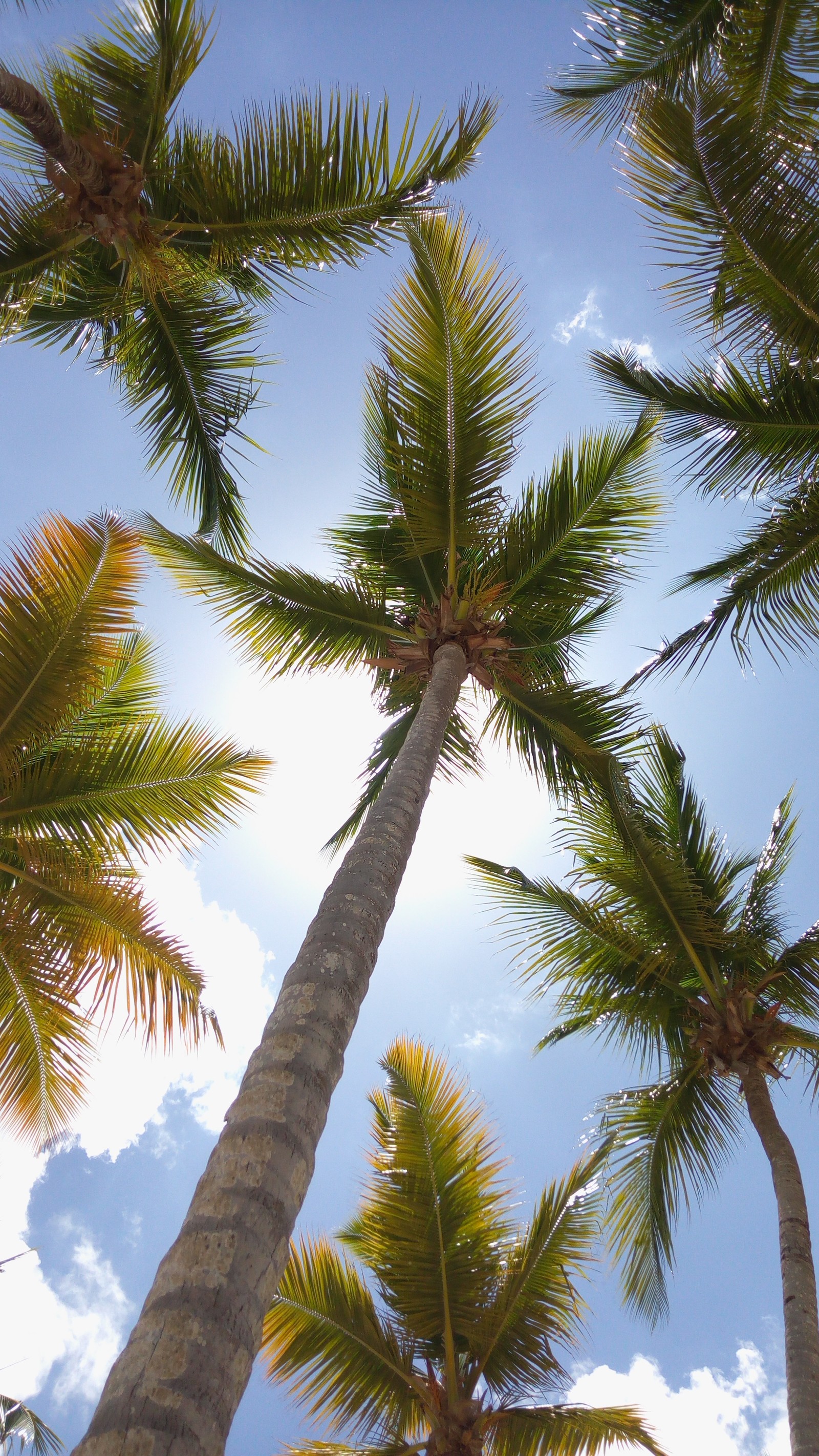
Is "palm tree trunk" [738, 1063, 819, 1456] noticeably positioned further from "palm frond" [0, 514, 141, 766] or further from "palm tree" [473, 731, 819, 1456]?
"palm frond" [0, 514, 141, 766]

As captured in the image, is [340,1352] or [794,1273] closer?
[794,1273]

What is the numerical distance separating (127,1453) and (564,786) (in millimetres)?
7159

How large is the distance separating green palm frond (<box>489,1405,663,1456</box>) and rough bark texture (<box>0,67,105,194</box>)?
9.63 meters

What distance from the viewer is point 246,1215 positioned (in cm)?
255

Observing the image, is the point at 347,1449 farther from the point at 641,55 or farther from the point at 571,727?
the point at 641,55

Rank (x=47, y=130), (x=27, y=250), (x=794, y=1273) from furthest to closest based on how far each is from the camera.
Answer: (x=27, y=250) < (x=794, y=1273) < (x=47, y=130)

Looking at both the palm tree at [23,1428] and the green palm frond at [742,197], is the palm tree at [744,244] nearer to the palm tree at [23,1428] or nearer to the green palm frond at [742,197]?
the green palm frond at [742,197]

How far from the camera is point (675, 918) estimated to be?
8.13 meters

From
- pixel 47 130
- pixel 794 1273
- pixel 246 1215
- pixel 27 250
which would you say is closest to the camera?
pixel 246 1215

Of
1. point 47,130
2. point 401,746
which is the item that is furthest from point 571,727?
point 47,130

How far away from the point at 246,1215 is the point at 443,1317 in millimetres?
5821

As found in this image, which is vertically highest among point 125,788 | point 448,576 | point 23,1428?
point 448,576

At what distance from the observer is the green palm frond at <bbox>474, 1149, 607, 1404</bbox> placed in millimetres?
7258

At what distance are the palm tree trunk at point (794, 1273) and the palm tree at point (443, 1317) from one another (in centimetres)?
147
